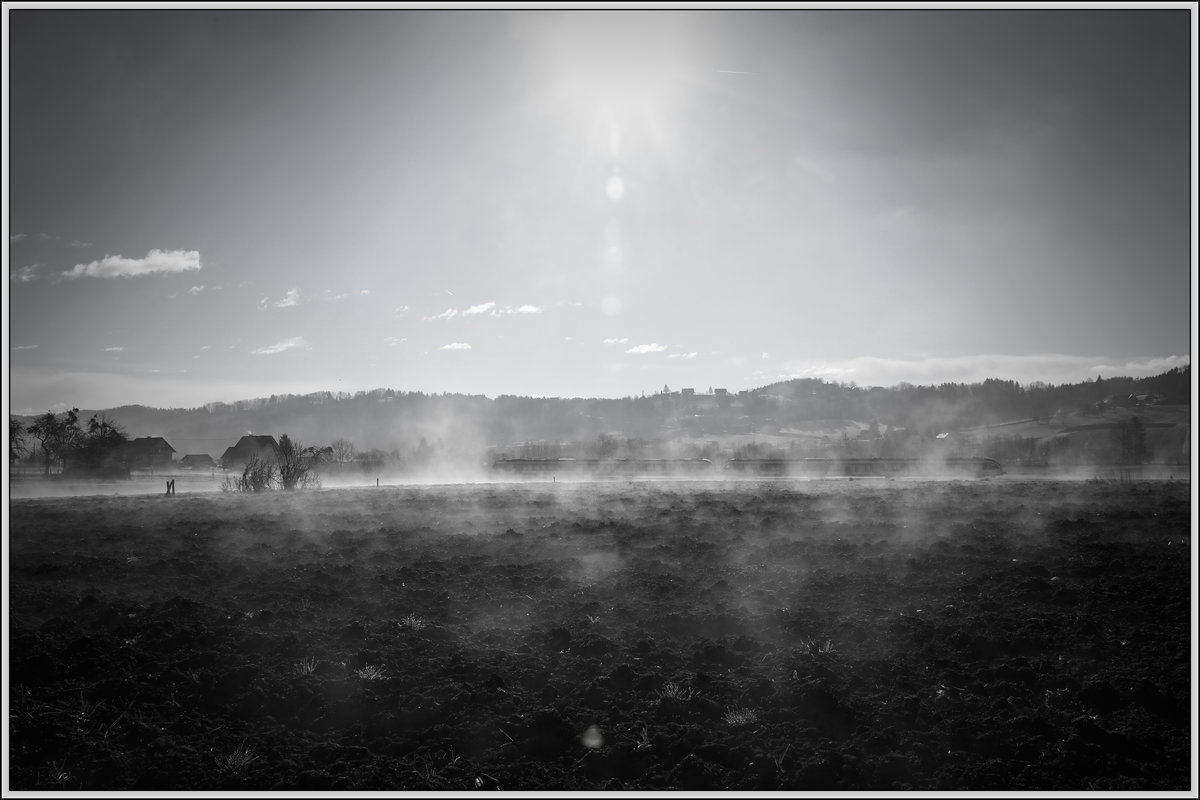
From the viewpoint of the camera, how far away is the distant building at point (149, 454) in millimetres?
62191

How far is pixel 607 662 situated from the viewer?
828 cm

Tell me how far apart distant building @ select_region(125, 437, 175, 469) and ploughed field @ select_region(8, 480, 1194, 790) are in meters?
58.4

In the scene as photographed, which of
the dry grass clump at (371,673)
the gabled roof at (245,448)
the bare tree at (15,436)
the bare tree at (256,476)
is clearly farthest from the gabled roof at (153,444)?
the dry grass clump at (371,673)

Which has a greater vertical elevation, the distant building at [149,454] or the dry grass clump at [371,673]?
the dry grass clump at [371,673]

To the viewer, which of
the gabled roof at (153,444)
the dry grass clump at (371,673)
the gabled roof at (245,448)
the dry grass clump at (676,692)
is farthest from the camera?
the gabled roof at (153,444)

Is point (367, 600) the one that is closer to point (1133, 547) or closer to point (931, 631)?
point (931, 631)

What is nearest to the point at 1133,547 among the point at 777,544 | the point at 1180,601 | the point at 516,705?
the point at 1180,601

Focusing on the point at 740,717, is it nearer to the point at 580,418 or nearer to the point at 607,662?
the point at 607,662

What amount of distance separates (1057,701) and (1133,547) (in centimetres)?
809

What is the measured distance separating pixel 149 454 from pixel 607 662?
93489 mm

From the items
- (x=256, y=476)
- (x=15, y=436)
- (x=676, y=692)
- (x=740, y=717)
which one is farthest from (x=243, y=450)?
(x=740, y=717)

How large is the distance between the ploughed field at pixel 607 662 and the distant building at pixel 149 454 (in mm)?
58399

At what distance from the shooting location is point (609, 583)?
462 inches

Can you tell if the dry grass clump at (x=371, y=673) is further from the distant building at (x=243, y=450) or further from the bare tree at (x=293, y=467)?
the distant building at (x=243, y=450)
